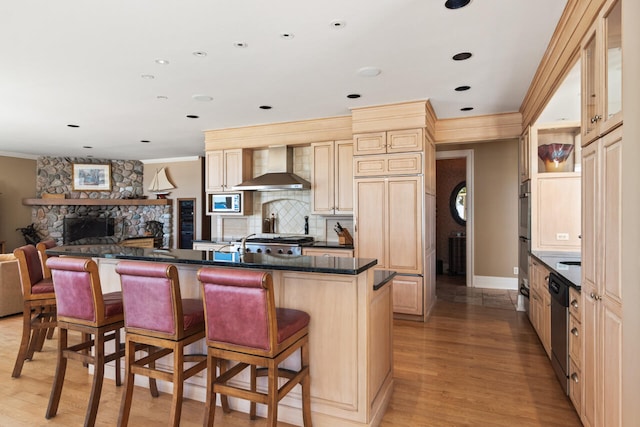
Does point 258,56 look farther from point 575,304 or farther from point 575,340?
point 575,340

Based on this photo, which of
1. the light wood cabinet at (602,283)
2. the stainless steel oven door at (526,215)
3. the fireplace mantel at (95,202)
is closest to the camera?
the light wood cabinet at (602,283)

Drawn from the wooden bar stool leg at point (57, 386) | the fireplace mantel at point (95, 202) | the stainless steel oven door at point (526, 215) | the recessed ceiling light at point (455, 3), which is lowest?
the wooden bar stool leg at point (57, 386)

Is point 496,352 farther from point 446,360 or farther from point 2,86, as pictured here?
point 2,86

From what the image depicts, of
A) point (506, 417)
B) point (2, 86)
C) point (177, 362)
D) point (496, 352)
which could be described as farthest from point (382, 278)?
point (2, 86)

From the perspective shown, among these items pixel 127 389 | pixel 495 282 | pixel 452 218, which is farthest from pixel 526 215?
pixel 127 389

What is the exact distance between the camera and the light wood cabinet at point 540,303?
3106 millimetres

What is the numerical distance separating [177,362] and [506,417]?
2124 millimetres

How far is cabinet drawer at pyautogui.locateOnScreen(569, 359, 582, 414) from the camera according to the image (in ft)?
7.29

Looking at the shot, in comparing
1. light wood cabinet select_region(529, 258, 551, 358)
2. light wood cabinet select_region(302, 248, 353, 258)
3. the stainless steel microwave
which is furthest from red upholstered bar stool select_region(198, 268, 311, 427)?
the stainless steel microwave

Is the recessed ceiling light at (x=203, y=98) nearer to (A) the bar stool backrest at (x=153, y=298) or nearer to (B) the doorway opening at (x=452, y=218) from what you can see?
(A) the bar stool backrest at (x=153, y=298)

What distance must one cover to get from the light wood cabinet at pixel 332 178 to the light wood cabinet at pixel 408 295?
3.97 feet

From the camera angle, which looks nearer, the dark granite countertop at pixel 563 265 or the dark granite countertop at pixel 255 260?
the dark granite countertop at pixel 255 260

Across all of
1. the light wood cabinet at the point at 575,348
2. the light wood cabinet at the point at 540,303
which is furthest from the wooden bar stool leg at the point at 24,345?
the light wood cabinet at the point at 540,303

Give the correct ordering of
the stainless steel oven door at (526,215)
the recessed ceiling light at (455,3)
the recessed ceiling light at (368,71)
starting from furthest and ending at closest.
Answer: the stainless steel oven door at (526,215) → the recessed ceiling light at (368,71) → the recessed ceiling light at (455,3)
